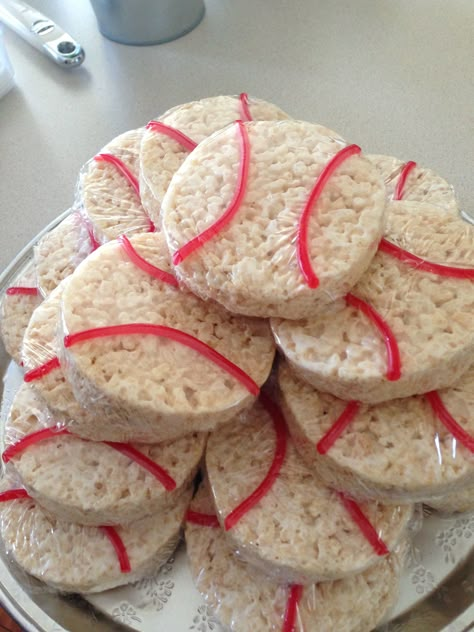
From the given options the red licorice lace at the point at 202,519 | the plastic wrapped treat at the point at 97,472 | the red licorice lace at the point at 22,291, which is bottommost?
the red licorice lace at the point at 202,519

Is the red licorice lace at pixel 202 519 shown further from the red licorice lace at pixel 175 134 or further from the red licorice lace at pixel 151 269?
the red licorice lace at pixel 175 134

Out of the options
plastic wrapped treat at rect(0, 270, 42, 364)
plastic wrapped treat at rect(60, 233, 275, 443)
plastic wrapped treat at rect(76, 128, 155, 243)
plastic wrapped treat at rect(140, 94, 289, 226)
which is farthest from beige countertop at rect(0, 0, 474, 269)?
plastic wrapped treat at rect(60, 233, 275, 443)

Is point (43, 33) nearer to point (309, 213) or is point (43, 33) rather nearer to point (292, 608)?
point (309, 213)

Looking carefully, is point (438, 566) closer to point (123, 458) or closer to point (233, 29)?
point (123, 458)

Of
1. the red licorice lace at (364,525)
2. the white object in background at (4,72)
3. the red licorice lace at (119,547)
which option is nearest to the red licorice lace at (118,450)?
the red licorice lace at (119,547)

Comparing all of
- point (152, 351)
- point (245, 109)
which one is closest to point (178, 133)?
point (245, 109)

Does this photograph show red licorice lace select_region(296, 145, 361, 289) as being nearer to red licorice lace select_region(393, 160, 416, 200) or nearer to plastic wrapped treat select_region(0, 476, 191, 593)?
red licorice lace select_region(393, 160, 416, 200)

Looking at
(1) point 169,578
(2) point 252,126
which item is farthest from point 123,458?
(2) point 252,126
